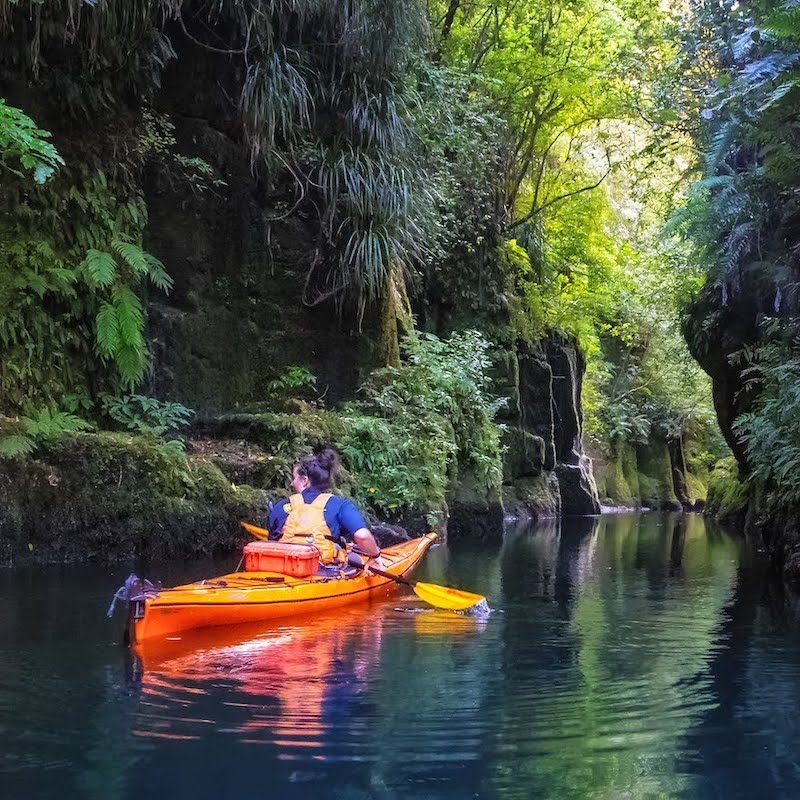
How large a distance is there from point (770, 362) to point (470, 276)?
273 inches

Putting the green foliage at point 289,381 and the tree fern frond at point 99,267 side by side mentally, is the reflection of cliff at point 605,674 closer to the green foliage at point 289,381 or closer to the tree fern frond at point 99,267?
the green foliage at point 289,381

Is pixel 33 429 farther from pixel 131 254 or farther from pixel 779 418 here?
pixel 779 418

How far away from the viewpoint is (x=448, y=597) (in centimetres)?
698

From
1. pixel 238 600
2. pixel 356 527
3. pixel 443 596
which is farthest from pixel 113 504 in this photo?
pixel 443 596

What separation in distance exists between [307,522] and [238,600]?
3.45 feet

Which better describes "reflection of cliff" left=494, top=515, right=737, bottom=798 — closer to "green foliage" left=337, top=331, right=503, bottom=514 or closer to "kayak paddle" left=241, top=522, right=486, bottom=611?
"kayak paddle" left=241, top=522, right=486, bottom=611

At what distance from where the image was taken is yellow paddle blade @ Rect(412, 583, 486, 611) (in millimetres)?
6941

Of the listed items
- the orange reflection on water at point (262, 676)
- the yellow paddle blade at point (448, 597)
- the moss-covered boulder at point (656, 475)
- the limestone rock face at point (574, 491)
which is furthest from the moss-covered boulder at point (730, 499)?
the orange reflection on water at point (262, 676)

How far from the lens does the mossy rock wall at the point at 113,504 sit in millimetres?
8281

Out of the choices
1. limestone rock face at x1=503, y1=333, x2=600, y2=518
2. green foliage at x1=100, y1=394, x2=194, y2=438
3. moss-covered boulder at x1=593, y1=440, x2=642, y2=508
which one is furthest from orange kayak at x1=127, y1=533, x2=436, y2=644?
moss-covered boulder at x1=593, y1=440, x2=642, y2=508

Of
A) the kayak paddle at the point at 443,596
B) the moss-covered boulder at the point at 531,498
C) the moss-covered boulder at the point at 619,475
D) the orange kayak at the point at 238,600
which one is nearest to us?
the orange kayak at the point at 238,600

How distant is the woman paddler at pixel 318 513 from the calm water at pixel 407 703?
1.94 feet


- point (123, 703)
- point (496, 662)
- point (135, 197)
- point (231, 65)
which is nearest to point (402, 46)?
point (231, 65)

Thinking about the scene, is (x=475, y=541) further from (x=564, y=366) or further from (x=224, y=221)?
(x=564, y=366)
